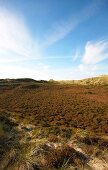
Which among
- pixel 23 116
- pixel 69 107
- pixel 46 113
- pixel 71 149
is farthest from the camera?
pixel 69 107

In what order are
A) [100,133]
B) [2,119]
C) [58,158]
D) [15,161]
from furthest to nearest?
[2,119]
[100,133]
[58,158]
[15,161]

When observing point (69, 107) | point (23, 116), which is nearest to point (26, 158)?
point (23, 116)

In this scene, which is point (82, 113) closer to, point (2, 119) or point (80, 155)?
point (2, 119)

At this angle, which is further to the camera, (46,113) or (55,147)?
(46,113)

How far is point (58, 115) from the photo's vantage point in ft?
70.1

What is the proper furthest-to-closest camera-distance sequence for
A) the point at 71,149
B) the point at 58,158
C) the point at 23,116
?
the point at 23,116
the point at 71,149
the point at 58,158

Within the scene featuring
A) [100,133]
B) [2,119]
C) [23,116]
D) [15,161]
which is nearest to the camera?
[15,161]

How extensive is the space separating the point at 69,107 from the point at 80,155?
14848 mm

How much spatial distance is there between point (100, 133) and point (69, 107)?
10.6 metres

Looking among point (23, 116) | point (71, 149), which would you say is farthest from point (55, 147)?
point (23, 116)

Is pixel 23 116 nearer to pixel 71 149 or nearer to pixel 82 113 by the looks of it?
pixel 82 113

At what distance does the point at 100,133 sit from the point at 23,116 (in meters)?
8.17

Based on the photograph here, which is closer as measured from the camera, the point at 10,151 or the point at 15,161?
the point at 15,161

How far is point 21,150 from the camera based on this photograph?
10789 mm
